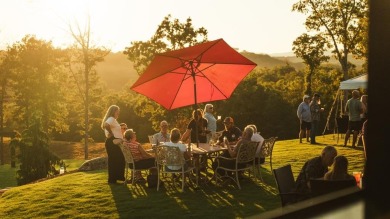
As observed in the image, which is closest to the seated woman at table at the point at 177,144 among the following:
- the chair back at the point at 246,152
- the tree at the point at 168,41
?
the chair back at the point at 246,152

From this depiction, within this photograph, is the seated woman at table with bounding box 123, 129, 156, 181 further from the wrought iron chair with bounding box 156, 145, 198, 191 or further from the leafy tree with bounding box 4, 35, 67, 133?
the leafy tree with bounding box 4, 35, 67, 133

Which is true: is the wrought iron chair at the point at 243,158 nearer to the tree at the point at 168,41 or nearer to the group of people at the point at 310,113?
the group of people at the point at 310,113

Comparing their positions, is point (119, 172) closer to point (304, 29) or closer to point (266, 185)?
point (266, 185)

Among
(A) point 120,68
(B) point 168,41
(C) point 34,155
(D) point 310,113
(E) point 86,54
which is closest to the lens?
(C) point 34,155

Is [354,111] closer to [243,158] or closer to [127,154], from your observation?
[243,158]

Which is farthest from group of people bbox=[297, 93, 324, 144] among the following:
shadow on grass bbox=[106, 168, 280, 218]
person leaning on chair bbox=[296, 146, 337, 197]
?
person leaning on chair bbox=[296, 146, 337, 197]

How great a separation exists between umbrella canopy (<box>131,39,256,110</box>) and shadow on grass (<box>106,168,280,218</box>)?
164cm

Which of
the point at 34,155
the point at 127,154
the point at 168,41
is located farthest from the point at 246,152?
the point at 168,41

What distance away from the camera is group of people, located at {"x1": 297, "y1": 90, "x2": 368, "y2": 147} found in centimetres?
1386

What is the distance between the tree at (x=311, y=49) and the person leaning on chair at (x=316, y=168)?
33696mm

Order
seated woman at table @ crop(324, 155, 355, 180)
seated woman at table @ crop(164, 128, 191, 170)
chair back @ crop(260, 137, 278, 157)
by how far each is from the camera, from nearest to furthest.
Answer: seated woman at table @ crop(324, 155, 355, 180) → seated woman at table @ crop(164, 128, 191, 170) → chair back @ crop(260, 137, 278, 157)

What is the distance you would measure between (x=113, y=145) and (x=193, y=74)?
6.66 feet

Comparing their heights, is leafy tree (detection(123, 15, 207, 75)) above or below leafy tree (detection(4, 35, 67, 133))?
above

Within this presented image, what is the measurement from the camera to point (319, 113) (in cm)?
1634
